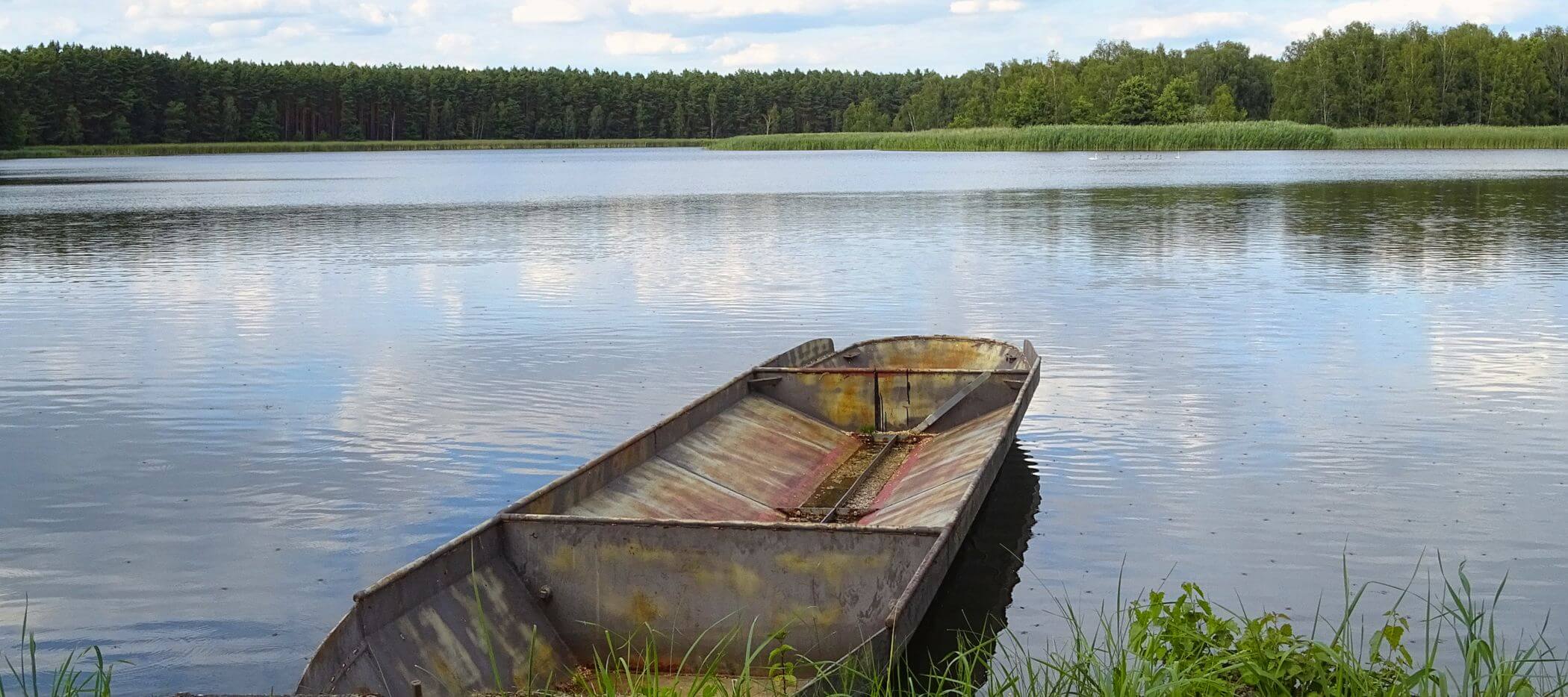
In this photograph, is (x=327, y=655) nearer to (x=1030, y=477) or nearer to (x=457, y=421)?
(x=1030, y=477)

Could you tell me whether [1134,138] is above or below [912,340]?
above

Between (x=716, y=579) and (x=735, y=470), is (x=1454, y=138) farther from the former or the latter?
(x=716, y=579)

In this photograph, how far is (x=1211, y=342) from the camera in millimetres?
17484

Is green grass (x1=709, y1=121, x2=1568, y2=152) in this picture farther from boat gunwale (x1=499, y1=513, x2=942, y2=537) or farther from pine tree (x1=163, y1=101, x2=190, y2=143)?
boat gunwale (x1=499, y1=513, x2=942, y2=537)

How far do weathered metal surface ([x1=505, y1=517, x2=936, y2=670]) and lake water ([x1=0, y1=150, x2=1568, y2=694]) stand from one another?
1.72 meters

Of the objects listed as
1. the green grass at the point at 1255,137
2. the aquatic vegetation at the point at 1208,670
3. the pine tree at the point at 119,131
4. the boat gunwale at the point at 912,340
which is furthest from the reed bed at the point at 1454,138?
the pine tree at the point at 119,131

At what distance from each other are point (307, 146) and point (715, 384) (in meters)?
138

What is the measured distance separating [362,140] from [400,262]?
14056 cm

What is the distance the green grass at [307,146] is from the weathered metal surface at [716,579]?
393ft

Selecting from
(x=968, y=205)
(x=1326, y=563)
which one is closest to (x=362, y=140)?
(x=968, y=205)

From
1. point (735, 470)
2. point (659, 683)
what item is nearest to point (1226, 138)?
point (735, 470)

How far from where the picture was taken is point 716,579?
708 cm

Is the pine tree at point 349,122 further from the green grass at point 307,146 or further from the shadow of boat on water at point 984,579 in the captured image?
the shadow of boat on water at point 984,579

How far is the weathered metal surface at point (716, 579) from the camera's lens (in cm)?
696
